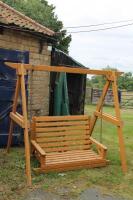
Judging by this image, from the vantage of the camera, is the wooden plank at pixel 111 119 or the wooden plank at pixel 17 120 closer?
the wooden plank at pixel 17 120

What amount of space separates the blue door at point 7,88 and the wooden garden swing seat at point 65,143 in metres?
1.31

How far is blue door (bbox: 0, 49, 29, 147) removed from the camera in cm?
865

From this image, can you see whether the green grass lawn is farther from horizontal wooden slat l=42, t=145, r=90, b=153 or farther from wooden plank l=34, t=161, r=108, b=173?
horizontal wooden slat l=42, t=145, r=90, b=153

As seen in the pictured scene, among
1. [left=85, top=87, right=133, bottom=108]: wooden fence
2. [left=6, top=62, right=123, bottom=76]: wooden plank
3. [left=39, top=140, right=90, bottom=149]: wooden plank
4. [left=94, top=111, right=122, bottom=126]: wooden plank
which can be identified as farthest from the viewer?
[left=85, top=87, right=133, bottom=108]: wooden fence

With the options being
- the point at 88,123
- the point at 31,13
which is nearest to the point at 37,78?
the point at 88,123

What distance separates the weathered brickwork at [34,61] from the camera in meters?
9.04

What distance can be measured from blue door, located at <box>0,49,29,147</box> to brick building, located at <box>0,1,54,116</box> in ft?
1.29

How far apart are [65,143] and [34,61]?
295 centimetres

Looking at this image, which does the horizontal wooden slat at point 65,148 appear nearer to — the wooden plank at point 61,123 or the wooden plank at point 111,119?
the wooden plank at point 61,123

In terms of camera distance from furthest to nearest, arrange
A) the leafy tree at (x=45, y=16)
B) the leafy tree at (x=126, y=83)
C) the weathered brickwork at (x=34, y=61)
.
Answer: the leafy tree at (x=126, y=83), the leafy tree at (x=45, y=16), the weathered brickwork at (x=34, y=61)

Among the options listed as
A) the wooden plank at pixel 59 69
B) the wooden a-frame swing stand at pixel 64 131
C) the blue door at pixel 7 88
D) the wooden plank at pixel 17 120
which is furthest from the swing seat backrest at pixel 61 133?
the blue door at pixel 7 88

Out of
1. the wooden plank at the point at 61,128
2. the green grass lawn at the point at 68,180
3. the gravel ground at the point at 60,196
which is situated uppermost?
the wooden plank at the point at 61,128

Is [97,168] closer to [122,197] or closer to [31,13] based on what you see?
[122,197]

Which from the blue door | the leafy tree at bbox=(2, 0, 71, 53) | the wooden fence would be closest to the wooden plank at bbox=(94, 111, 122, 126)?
the blue door
